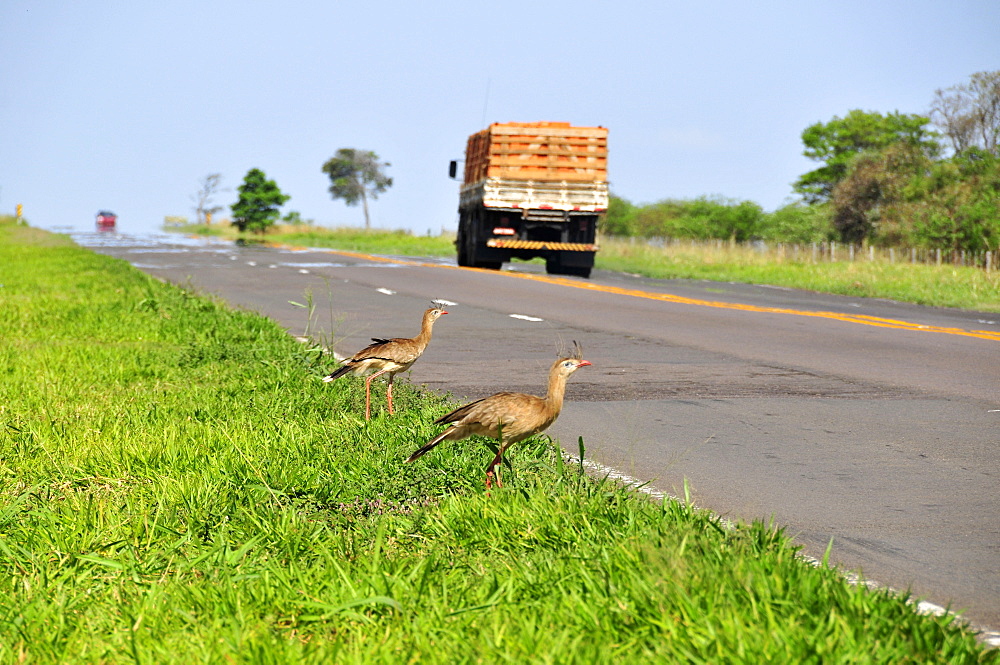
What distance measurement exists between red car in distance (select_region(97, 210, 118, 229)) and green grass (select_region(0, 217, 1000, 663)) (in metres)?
118

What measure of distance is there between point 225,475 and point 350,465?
61 centimetres

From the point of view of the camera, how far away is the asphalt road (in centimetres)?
518

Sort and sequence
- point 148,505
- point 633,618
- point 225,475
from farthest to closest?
point 225,475
point 148,505
point 633,618

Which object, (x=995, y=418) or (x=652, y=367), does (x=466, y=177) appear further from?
(x=995, y=418)

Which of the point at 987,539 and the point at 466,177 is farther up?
the point at 466,177

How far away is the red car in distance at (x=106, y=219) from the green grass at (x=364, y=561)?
386ft

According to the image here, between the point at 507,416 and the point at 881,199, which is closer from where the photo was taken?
the point at 507,416

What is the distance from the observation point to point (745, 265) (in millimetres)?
42906

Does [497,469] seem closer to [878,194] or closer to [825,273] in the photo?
[825,273]

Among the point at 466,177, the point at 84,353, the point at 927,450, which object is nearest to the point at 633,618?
the point at 927,450

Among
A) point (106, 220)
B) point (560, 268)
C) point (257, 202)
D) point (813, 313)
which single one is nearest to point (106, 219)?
point (106, 220)

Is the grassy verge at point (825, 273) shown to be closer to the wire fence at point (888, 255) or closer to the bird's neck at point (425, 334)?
the wire fence at point (888, 255)

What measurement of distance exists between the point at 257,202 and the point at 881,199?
5569cm

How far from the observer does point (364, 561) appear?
4242 mm
